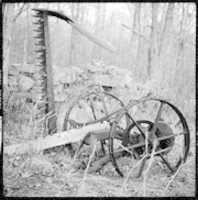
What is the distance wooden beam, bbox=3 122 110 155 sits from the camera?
110 inches

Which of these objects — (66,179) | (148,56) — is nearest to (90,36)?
(66,179)

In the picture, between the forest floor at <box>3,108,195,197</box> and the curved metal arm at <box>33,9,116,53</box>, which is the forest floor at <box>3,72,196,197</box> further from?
the curved metal arm at <box>33,9,116,53</box>

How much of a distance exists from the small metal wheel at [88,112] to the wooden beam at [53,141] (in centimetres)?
12

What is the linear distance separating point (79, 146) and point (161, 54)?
207 inches

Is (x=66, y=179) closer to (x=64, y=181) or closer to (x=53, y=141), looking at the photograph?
A: (x=64, y=181)

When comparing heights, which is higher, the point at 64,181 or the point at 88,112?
the point at 88,112

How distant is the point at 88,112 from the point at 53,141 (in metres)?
1.92

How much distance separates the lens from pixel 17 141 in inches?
126

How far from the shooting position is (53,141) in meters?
2.94

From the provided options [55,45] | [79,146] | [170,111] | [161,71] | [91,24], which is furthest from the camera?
[91,24]

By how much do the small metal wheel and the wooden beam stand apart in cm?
12

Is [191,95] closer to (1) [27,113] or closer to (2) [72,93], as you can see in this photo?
(2) [72,93]

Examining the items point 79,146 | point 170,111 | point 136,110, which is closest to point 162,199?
point 79,146

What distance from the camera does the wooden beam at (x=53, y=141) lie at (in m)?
2.80
